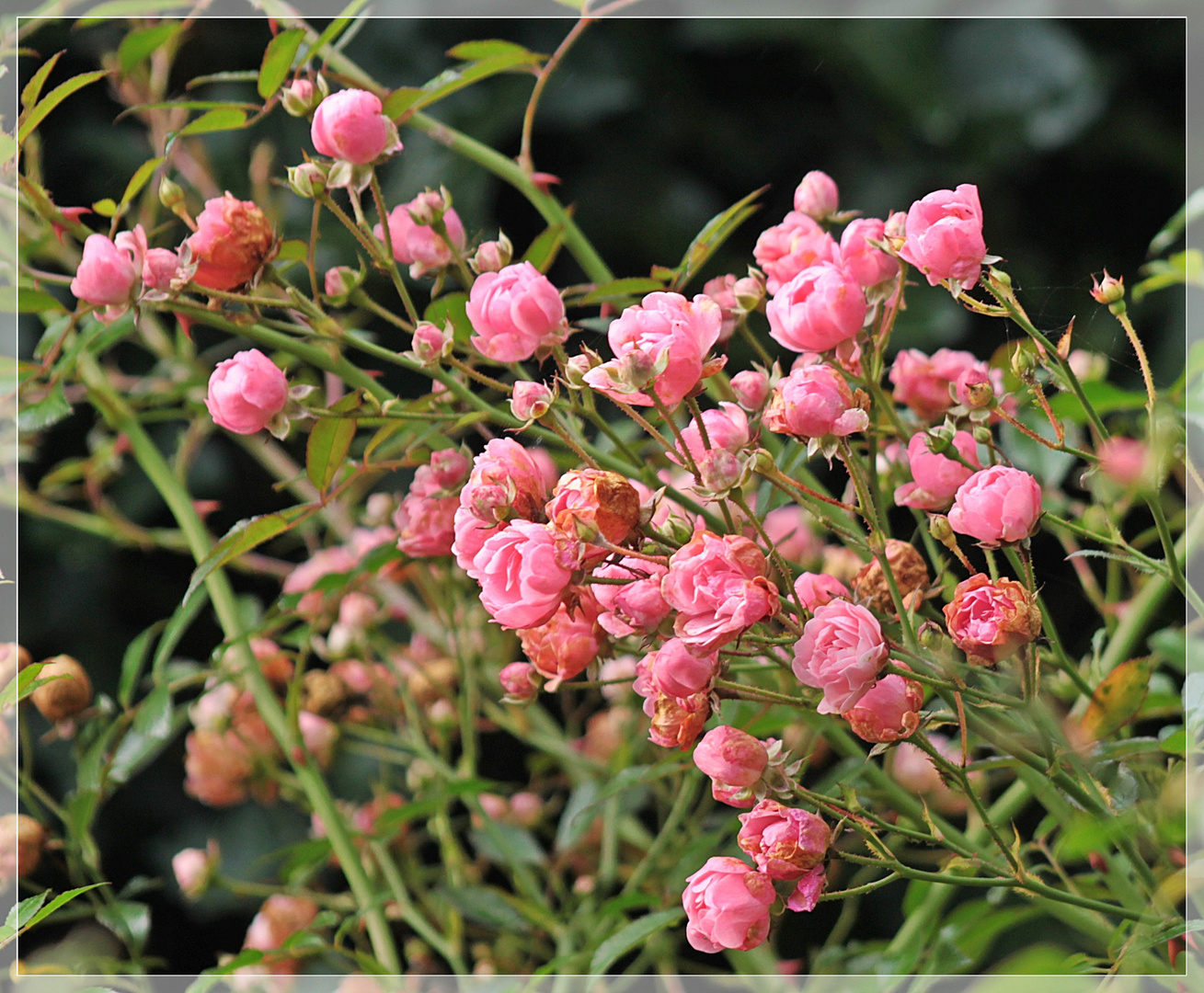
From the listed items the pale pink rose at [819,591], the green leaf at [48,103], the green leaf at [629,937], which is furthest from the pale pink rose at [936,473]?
the green leaf at [48,103]

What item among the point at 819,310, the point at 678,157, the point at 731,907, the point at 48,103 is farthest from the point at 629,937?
the point at 678,157

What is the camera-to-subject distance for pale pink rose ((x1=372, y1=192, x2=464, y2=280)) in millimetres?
336

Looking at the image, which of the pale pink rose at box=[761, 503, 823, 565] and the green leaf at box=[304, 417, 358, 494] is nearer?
the green leaf at box=[304, 417, 358, 494]

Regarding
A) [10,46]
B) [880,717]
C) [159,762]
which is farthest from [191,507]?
[159,762]

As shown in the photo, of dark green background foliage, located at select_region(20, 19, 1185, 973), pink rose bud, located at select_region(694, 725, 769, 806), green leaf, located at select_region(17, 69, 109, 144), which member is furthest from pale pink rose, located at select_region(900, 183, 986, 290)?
dark green background foliage, located at select_region(20, 19, 1185, 973)

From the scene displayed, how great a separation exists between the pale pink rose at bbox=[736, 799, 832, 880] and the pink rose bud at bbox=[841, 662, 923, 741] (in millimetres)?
25

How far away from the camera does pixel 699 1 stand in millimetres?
839

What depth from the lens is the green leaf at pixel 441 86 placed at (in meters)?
0.33

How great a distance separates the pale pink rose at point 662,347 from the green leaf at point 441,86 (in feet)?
0.38

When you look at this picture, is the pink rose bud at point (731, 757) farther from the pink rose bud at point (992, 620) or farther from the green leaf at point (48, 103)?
the green leaf at point (48, 103)

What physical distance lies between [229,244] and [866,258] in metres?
0.17

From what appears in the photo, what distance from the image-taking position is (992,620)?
0.79 feet

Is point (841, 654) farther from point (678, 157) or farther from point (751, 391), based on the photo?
point (678, 157)

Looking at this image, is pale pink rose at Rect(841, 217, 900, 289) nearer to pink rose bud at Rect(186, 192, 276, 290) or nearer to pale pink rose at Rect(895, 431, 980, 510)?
pale pink rose at Rect(895, 431, 980, 510)
